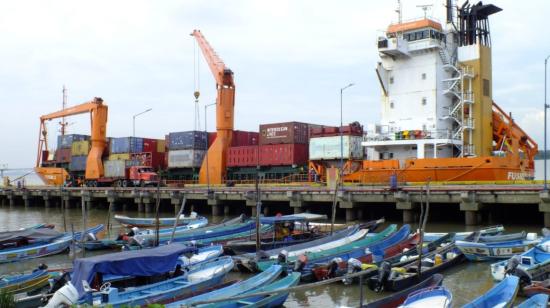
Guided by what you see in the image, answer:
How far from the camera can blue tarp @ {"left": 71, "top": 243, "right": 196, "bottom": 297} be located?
14078 mm

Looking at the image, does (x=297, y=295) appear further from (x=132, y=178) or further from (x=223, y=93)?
(x=132, y=178)

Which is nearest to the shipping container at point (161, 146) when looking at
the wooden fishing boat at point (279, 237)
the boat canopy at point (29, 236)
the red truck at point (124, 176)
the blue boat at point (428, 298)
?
the red truck at point (124, 176)

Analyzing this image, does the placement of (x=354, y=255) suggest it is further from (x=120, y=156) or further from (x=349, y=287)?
(x=120, y=156)

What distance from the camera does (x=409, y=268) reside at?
17781mm

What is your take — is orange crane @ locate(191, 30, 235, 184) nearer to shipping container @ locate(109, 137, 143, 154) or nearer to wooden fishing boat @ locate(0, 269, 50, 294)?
shipping container @ locate(109, 137, 143, 154)

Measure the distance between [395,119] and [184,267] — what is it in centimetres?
2971

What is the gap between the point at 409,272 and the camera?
57.6 ft

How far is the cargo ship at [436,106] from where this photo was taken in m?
41.2

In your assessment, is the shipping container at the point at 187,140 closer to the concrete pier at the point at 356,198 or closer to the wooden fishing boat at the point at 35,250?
the concrete pier at the point at 356,198

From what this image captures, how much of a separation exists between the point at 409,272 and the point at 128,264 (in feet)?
29.4

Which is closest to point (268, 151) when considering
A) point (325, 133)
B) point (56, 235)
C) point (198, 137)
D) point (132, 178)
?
point (325, 133)

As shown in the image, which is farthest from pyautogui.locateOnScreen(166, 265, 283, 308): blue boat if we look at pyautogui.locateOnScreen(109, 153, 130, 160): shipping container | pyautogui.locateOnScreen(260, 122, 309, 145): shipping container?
pyautogui.locateOnScreen(109, 153, 130, 160): shipping container

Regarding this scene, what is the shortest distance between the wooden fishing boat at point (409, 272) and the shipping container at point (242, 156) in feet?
113

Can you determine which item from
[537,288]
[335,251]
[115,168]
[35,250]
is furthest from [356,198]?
[115,168]
